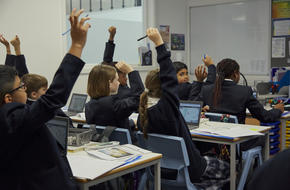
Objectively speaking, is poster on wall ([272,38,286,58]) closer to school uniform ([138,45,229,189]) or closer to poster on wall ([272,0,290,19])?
poster on wall ([272,0,290,19])

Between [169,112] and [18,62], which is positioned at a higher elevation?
[18,62]

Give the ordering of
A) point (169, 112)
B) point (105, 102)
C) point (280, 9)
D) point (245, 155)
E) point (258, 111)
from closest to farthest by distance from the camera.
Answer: point (169, 112), point (105, 102), point (245, 155), point (258, 111), point (280, 9)

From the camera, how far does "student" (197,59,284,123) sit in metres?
3.49

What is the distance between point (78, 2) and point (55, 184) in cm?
467

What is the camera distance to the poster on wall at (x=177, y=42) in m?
7.21

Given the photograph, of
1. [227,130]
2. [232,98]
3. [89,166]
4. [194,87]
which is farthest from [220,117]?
[89,166]

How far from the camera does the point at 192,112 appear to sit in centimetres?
331

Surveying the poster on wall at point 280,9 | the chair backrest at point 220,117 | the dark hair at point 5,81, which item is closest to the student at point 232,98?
the chair backrest at point 220,117

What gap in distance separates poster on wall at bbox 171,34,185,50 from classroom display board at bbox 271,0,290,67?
174 cm

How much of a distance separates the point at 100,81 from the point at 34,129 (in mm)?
1441

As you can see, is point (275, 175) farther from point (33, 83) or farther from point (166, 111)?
point (33, 83)

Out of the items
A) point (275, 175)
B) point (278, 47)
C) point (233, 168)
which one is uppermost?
point (278, 47)

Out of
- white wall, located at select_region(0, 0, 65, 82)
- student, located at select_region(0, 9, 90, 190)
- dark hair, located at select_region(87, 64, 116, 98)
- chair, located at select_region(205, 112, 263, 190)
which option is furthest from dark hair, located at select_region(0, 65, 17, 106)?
white wall, located at select_region(0, 0, 65, 82)

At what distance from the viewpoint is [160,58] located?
253 centimetres
